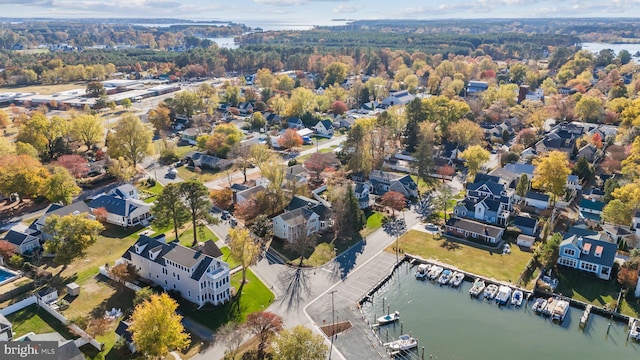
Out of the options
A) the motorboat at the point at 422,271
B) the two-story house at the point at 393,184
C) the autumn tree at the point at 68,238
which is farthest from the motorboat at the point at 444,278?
the autumn tree at the point at 68,238

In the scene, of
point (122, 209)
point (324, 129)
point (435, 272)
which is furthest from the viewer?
point (324, 129)

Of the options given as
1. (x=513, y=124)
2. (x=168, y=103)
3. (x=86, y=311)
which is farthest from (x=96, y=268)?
(x=513, y=124)

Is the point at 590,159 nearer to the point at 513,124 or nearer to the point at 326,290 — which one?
the point at 513,124

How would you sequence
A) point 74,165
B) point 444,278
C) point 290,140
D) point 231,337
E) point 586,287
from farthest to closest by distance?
point 290,140
point 74,165
point 444,278
point 586,287
point 231,337

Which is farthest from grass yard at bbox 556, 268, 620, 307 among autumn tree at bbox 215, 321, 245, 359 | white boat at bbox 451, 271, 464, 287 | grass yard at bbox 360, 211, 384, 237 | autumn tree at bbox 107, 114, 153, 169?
autumn tree at bbox 107, 114, 153, 169

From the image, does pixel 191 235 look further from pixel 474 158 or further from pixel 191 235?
pixel 474 158

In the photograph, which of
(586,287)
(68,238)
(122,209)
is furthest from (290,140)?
(586,287)

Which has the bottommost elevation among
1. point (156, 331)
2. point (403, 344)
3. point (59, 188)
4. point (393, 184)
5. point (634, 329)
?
point (403, 344)

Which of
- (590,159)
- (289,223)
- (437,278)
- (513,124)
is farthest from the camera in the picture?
(513,124)
